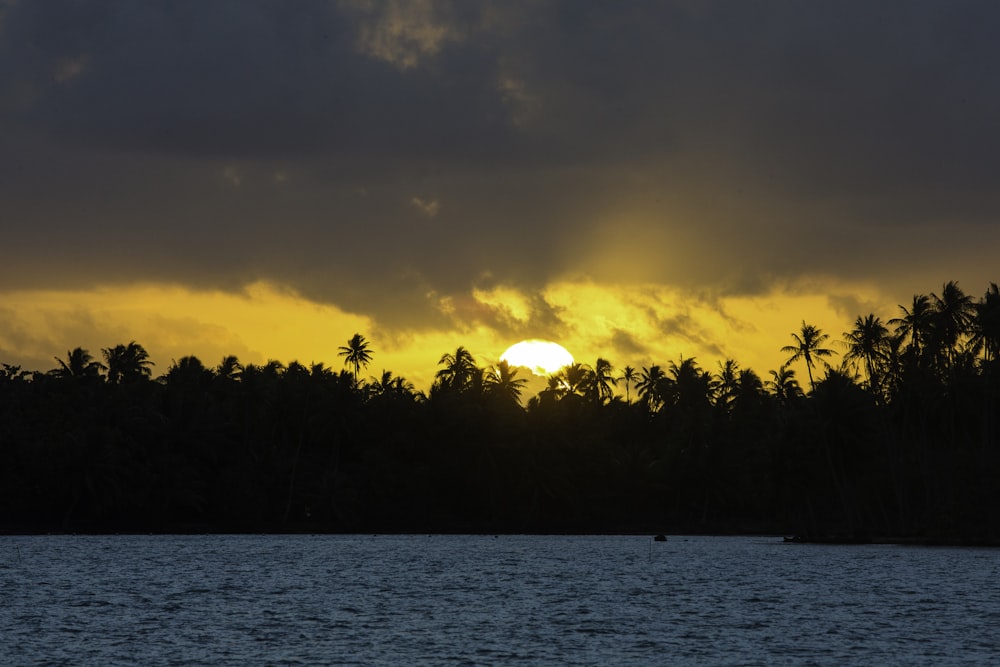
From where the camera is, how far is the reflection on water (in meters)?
40.9

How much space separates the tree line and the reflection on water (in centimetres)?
1884

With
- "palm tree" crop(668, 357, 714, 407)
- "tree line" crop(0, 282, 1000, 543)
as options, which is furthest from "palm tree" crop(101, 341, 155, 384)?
"palm tree" crop(668, 357, 714, 407)

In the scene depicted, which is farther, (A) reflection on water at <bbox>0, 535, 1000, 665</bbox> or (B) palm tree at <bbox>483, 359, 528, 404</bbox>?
(B) palm tree at <bbox>483, 359, 528, 404</bbox>

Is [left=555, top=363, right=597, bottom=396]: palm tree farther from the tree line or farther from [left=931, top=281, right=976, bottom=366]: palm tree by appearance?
[left=931, top=281, right=976, bottom=366]: palm tree

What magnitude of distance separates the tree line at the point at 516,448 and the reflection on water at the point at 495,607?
1884cm

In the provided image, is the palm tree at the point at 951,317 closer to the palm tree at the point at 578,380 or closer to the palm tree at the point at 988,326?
the palm tree at the point at 988,326

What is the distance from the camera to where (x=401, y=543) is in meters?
124

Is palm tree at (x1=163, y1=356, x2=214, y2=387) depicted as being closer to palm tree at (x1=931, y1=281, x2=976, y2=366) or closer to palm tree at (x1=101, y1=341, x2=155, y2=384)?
palm tree at (x1=101, y1=341, x2=155, y2=384)

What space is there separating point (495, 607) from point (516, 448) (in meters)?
90.1

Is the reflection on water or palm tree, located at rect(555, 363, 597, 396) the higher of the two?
palm tree, located at rect(555, 363, 597, 396)

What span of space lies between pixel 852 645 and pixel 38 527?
10485 cm

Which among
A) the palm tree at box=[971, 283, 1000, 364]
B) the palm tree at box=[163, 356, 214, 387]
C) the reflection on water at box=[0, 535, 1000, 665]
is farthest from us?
the palm tree at box=[163, 356, 214, 387]

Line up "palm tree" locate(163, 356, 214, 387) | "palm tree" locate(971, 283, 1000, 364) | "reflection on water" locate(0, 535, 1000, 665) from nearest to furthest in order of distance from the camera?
"reflection on water" locate(0, 535, 1000, 665) < "palm tree" locate(971, 283, 1000, 364) < "palm tree" locate(163, 356, 214, 387)

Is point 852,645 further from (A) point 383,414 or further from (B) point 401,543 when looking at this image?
(A) point 383,414
